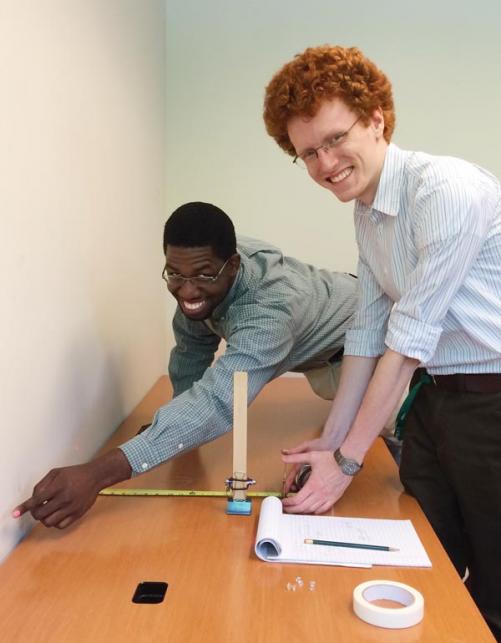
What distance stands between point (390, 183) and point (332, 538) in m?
0.69

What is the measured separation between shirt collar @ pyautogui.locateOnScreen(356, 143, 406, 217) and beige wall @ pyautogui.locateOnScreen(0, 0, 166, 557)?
678mm

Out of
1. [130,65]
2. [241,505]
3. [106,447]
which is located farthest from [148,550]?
[130,65]

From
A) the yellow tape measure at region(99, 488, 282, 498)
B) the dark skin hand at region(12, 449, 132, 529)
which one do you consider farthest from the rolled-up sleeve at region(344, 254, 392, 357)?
the dark skin hand at region(12, 449, 132, 529)

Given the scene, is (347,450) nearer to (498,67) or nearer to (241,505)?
(241,505)

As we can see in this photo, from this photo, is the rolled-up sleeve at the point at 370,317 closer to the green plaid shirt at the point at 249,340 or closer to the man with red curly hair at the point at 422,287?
the man with red curly hair at the point at 422,287

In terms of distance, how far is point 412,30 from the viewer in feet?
8.77

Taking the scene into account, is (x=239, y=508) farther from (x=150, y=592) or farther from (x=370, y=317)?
(x=370, y=317)

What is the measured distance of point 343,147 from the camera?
1278mm

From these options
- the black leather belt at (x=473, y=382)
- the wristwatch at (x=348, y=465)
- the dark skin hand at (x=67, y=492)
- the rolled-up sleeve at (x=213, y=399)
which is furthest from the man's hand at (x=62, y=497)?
the black leather belt at (x=473, y=382)

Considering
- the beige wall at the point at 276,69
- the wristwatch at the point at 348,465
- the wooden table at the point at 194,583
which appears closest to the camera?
the wooden table at the point at 194,583

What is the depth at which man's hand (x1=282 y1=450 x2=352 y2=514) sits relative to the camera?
1332mm

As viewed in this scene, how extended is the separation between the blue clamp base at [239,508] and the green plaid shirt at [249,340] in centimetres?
16

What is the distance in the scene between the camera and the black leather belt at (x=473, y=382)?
1281 millimetres

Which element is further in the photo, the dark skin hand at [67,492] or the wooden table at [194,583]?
the dark skin hand at [67,492]
